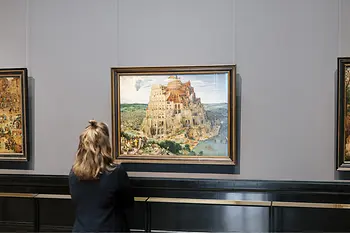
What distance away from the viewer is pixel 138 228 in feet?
15.1

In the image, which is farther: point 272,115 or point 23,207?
point 23,207

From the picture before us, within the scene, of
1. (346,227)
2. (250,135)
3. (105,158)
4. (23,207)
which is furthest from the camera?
(23,207)

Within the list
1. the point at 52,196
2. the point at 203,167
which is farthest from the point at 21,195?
the point at 203,167

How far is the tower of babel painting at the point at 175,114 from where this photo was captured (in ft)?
14.6

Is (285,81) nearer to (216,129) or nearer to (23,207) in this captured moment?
(216,129)

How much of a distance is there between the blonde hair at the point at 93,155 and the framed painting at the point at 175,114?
1.41m

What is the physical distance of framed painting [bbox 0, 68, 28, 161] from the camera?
4.81m

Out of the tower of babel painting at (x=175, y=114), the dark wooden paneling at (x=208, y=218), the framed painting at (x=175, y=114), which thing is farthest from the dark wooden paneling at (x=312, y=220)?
the tower of babel painting at (x=175, y=114)

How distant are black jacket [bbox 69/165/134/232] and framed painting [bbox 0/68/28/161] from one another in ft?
6.66

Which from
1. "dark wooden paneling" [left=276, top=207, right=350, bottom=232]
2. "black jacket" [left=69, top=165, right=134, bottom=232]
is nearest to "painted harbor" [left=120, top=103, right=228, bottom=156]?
"dark wooden paneling" [left=276, top=207, right=350, bottom=232]

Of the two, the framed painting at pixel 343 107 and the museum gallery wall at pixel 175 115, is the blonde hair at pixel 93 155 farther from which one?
the framed painting at pixel 343 107

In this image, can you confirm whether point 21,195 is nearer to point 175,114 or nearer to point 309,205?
point 175,114

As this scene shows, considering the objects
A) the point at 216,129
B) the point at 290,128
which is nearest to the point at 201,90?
the point at 216,129

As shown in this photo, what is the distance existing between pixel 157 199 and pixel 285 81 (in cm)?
197
